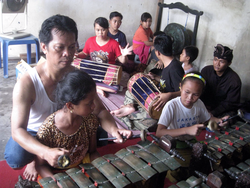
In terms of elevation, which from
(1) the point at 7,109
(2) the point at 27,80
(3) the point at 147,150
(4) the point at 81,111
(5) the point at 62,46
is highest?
(5) the point at 62,46

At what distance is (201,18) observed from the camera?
4148 mm

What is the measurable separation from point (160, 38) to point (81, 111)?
4.90 feet

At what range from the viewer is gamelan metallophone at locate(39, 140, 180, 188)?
42.4 inches

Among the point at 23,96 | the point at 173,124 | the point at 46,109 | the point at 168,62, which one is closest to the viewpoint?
the point at 23,96

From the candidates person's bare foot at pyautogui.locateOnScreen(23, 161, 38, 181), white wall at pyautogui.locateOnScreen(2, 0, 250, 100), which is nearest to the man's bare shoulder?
person's bare foot at pyautogui.locateOnScreen(23, 161, 38, 181)

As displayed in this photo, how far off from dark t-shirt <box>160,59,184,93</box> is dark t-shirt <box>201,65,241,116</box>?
2.24ft

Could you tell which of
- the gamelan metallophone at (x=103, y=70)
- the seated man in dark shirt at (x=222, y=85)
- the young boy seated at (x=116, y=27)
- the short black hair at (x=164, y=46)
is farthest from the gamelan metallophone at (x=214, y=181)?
the young boy seated at (x=116, y=27)

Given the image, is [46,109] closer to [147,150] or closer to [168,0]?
[147,150]

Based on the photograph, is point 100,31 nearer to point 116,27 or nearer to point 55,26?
point 116,27

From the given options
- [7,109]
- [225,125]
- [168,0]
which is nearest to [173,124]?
[225,125]

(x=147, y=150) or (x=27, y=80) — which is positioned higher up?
(x=27, y=80)

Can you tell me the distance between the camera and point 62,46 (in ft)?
5.12

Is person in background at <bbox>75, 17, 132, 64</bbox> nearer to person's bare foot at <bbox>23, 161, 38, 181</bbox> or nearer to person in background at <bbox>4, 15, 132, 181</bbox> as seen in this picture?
person in background at <bbox>4, 15, 132, 181</bbox>

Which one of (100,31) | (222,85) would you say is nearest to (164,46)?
(222,85)
